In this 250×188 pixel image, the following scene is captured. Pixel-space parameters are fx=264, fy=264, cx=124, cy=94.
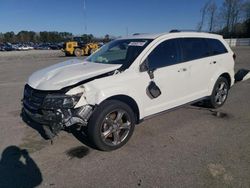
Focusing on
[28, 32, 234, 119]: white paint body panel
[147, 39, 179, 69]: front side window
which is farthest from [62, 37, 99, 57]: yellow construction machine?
[147, 39, 179, 69]: front side window

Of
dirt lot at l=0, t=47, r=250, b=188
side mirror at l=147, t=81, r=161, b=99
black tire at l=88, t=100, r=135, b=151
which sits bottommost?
dirt lot at l=0, t=47, r=250, b=188

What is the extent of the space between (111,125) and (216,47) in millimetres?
3351

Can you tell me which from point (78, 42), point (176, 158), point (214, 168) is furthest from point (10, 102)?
point (78, 42)

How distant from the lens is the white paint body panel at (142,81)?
3971mm

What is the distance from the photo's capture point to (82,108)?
3.83 m

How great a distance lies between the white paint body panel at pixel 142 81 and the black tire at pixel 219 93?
0.67 feet

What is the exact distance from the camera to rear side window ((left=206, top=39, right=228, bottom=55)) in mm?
5902

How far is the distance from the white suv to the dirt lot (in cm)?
42

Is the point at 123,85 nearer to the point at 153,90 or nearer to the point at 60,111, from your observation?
the point at 153,90

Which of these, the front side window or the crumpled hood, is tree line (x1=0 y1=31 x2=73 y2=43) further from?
the front side window

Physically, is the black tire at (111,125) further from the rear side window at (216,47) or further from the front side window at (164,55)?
the rear side window at (216,47)

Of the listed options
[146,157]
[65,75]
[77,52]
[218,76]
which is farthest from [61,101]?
[77,52]

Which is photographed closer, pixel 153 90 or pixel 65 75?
pixel 65 75

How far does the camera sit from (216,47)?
6043 mm
